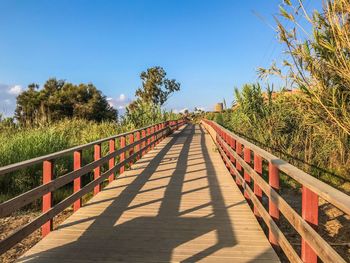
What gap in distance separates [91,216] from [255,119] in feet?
29.1

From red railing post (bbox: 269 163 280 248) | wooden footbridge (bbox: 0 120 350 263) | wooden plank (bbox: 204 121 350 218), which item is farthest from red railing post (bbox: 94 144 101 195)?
wooden plank (bbox: 204 121 350 218)

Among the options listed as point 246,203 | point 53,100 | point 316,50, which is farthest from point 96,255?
point 53,100

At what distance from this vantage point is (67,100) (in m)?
50.3

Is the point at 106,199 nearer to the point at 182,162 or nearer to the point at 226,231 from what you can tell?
the point at 226,231

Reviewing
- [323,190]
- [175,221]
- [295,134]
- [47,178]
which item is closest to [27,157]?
[47,178]

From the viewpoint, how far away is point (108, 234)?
495 cm

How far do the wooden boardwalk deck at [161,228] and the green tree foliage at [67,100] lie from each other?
41.6 metres

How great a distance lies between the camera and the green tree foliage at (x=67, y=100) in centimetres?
4891

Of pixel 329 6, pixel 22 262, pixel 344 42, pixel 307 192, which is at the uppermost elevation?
pixel 329 6

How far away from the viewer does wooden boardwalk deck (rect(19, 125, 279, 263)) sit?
4227 millimetres

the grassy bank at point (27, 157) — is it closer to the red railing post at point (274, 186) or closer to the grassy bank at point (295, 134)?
the red railing post at point (274, 186)

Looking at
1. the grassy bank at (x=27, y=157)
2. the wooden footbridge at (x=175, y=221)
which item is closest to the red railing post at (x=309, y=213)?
the wooden footbridge at (x=175, y=221)

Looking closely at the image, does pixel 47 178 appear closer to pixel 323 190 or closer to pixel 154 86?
pixel 323 190

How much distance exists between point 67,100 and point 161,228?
4759cm
